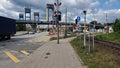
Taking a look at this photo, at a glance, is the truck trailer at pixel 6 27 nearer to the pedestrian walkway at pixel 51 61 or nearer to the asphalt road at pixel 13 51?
the asphalt road at pixel 13 51

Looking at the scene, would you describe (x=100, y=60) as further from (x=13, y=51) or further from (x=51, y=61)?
(x=13, y=51)

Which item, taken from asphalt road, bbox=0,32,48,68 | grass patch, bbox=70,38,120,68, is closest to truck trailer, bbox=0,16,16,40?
asphalt road, bbox=0,32,48,68

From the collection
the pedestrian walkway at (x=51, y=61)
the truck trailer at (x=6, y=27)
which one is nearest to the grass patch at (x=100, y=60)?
the pedestrian walkway at (x=51, y=61)

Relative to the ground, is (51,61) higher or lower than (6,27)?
lower

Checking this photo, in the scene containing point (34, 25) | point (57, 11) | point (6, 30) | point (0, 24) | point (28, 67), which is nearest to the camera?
point (28, 67)

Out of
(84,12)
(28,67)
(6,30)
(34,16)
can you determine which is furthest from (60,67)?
(34,16)

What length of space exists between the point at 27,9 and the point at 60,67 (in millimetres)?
173976

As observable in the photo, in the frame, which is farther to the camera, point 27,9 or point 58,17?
point 27,9

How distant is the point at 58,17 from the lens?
31.0m

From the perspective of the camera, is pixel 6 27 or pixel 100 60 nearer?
pixel 100 60

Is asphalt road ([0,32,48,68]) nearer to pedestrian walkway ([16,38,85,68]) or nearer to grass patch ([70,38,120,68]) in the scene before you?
pedestrian walkway ([16,38,85,68])

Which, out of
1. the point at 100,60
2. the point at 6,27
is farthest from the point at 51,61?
the point at 6,27

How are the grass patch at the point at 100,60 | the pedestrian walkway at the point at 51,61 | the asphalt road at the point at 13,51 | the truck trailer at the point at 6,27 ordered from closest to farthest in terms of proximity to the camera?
the grass patch at the point at 100,60 → the pedestrian walkway at the point at 51,61 → the asphalt road at the point at 13,51 → the truck trailer at the point at 6,27

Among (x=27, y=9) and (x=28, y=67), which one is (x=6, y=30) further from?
(x=27, y=9)
